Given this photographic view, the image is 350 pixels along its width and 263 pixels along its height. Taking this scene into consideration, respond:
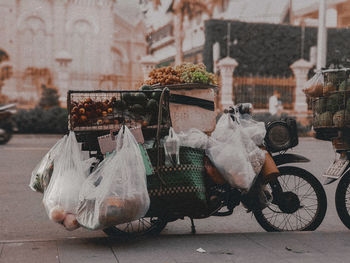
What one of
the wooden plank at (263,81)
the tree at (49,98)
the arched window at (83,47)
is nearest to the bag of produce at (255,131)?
the wooden plank at (263,81)

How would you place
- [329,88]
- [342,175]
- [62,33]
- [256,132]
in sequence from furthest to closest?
[62,33] < [342,175] < [329,88] < [256,132]

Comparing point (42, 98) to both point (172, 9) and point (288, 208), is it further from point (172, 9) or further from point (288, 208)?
point (288, 208)

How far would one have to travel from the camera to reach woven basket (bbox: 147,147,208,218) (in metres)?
4.58

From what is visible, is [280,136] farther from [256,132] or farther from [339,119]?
[339,119]

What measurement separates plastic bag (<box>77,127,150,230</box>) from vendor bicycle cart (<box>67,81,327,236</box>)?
159mm

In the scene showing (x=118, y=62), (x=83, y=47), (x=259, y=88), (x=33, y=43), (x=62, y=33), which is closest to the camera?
(x=259, y=88)

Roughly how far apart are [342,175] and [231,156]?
4.34 feet

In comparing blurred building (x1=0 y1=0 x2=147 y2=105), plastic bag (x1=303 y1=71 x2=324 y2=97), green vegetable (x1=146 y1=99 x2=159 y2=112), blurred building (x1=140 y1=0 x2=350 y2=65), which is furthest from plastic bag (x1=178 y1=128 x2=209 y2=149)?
blurred building (x1=0 y1=0 x2=147 y2=105)

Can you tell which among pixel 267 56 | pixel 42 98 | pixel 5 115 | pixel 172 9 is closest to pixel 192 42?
pixel 172 9

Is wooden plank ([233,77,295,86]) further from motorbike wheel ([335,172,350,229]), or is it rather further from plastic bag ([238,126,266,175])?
plastic bag ([238,126,266,175])

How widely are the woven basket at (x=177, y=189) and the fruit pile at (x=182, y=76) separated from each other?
2.33ft

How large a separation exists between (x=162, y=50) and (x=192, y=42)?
1588 centimetres

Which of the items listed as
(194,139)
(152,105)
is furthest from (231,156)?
(152,105)

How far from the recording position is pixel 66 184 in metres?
4.43
